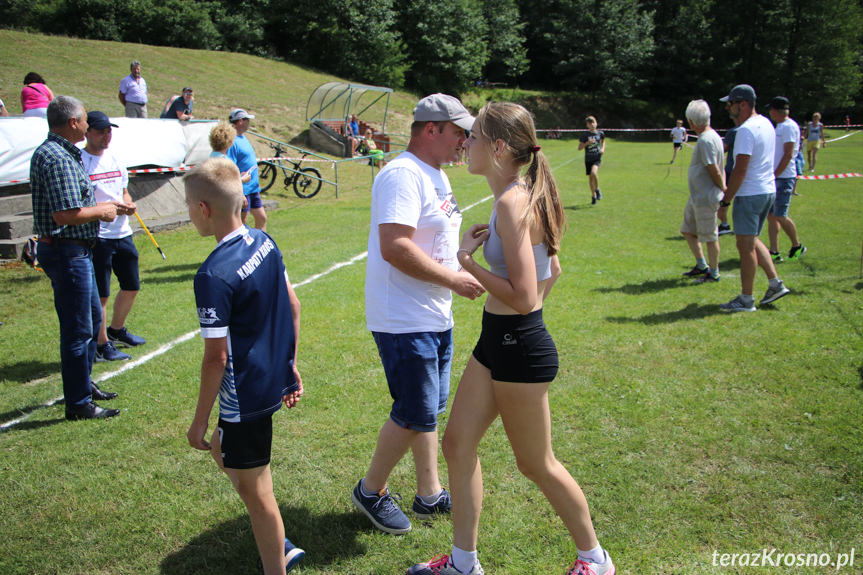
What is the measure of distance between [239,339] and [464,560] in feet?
4.58

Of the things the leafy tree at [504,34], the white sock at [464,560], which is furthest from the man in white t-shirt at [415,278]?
the leafy tree at [504,34]

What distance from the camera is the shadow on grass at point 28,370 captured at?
16.9ft

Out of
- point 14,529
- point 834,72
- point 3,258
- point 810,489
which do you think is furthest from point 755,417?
point 834,72

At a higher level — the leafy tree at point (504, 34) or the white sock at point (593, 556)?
the leafy tree at point (504, 34)

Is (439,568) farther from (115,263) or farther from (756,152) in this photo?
(756,152)

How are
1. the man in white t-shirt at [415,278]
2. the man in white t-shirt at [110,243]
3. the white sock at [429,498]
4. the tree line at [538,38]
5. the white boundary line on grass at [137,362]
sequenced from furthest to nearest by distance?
the tree line at [538,38] < the man in white t-shirt at [110,243] < the white boundary line on grass at [137,362] < the white sock at [429,498] < the man in white t-shirt at [415,278]

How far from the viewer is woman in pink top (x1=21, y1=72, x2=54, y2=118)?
432 inches

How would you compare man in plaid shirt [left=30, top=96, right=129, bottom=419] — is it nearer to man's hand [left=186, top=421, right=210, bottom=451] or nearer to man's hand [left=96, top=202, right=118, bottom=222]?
man's hand [left=96, top=202, right=118, bottom=222]

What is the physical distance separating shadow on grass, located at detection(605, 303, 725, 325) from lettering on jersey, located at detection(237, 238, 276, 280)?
4653 millimetres

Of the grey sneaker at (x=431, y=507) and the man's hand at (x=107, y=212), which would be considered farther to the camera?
the man's hand at (x=107, y=212)

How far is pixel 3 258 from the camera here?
914cm

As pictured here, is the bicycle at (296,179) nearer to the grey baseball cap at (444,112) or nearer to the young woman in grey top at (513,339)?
the grey baseball cap at (444,112)

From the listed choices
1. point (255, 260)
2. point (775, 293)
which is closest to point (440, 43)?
point (775, 293)

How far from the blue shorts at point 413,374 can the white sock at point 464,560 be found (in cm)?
59
